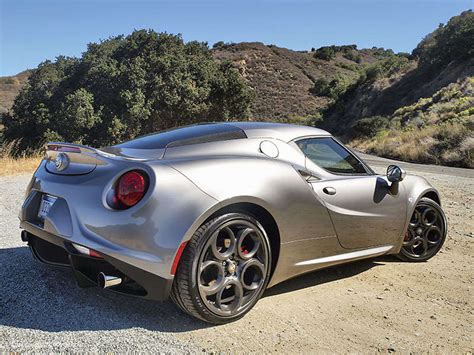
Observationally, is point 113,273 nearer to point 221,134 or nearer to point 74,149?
point 74,149

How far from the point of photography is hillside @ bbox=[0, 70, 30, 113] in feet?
216

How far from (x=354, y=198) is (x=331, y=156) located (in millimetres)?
419

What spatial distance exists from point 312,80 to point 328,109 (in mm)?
21649

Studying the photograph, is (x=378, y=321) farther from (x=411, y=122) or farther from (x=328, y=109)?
(x=328, y=109)

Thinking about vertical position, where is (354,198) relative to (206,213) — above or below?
above

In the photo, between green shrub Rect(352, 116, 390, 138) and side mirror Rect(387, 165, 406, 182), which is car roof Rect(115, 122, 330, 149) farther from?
green shrub Rect(352, 116, 390, 138)

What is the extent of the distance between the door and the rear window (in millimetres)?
594

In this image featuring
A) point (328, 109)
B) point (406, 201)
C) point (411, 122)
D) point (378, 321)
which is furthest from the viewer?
point (328, 109)

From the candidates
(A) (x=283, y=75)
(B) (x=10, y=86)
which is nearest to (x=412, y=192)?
(A) (x=283, y=75)

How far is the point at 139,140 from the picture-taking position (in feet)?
12.5

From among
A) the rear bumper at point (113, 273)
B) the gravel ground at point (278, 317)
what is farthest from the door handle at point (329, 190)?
the rear bumper at point (113, 273)

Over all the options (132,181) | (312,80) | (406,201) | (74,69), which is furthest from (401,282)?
(312,80)

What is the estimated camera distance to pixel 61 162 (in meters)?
3.32

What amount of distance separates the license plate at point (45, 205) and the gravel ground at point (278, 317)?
1.73ft
